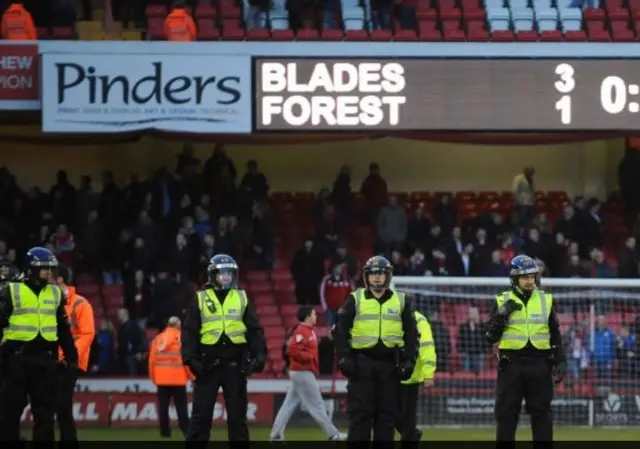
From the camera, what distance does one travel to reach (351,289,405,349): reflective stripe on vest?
14.7 meters

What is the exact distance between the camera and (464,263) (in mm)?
25812

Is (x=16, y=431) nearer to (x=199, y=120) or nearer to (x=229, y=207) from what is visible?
(x=199, y=120)

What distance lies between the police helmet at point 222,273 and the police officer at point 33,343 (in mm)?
1354

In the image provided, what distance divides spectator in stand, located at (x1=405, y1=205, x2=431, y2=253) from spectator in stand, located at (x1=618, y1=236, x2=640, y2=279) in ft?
10.3

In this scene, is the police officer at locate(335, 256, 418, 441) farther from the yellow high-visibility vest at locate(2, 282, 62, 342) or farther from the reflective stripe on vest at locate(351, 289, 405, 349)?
the yellow high-visibility vest at locate(2, 282, 62, 342)

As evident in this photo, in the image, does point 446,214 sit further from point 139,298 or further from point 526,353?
point 526,353

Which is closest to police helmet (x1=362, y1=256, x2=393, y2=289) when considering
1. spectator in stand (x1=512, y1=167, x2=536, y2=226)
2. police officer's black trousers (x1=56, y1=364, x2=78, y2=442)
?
police officer's black trousers (x1=56, y1=364, x2=78, y2=442)

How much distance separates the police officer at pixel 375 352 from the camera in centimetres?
1463

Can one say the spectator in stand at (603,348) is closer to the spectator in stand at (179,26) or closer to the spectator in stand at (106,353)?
the spectator in stand at (106,353)

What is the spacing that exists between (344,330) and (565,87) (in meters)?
10.3

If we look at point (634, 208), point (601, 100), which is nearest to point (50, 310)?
point (601, 100)

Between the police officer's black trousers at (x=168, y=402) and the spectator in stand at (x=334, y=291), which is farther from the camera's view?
the spectator in stand at (x=334, y=291)

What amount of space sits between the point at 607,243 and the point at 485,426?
8098 millimetres

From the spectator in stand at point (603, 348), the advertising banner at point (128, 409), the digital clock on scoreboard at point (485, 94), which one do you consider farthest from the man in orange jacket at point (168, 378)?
the spectator in stand at point (603, 348)
